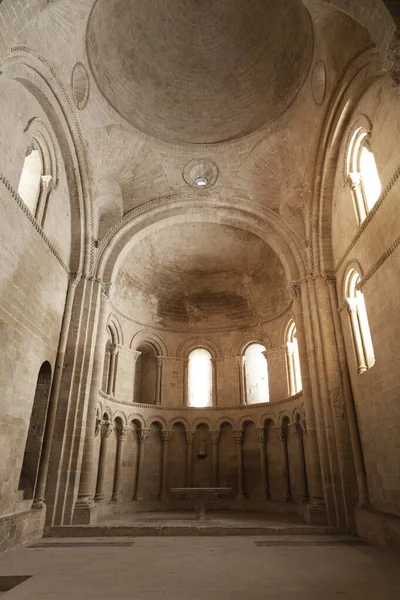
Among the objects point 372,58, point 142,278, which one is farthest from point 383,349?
point 142,278

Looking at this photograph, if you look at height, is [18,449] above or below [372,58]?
below

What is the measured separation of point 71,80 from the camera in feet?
40.2

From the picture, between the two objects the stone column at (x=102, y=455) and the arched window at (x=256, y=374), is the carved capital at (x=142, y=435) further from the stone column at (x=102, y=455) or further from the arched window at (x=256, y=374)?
the arched window at (x=256, y=374)

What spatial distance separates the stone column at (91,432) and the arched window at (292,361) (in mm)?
8017

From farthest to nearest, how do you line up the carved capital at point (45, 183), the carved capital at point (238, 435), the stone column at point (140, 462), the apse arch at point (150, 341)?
the apse arch at point (150, 341) < the carved capital at point (238, 435) < the stone column at point (140, 462) < the carved capital at point (45, 183)

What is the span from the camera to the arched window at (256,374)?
743 inches

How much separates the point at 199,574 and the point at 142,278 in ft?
47.1

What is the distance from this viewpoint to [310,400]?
12.8m

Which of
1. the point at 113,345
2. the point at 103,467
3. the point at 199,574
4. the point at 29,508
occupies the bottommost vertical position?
the point at 199,574

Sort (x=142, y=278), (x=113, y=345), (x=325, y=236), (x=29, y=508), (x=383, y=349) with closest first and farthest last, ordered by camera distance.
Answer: (x=383, y=349), (x=29, y=508), (x=325, y=236), (x=113, y=345), (x=142, y=278)

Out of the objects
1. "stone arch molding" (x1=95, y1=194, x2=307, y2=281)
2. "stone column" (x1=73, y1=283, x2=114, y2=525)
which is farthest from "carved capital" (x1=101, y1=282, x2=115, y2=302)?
"stone arch molding" (x1=95, y1=194, x2=307, y2=281)

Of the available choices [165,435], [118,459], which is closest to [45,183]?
[118,459]

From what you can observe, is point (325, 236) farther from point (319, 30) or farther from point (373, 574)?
point (373, 574)

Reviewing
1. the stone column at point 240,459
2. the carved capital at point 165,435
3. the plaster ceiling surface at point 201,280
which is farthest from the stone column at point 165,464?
the plaster ceiling surface at point 201,280
